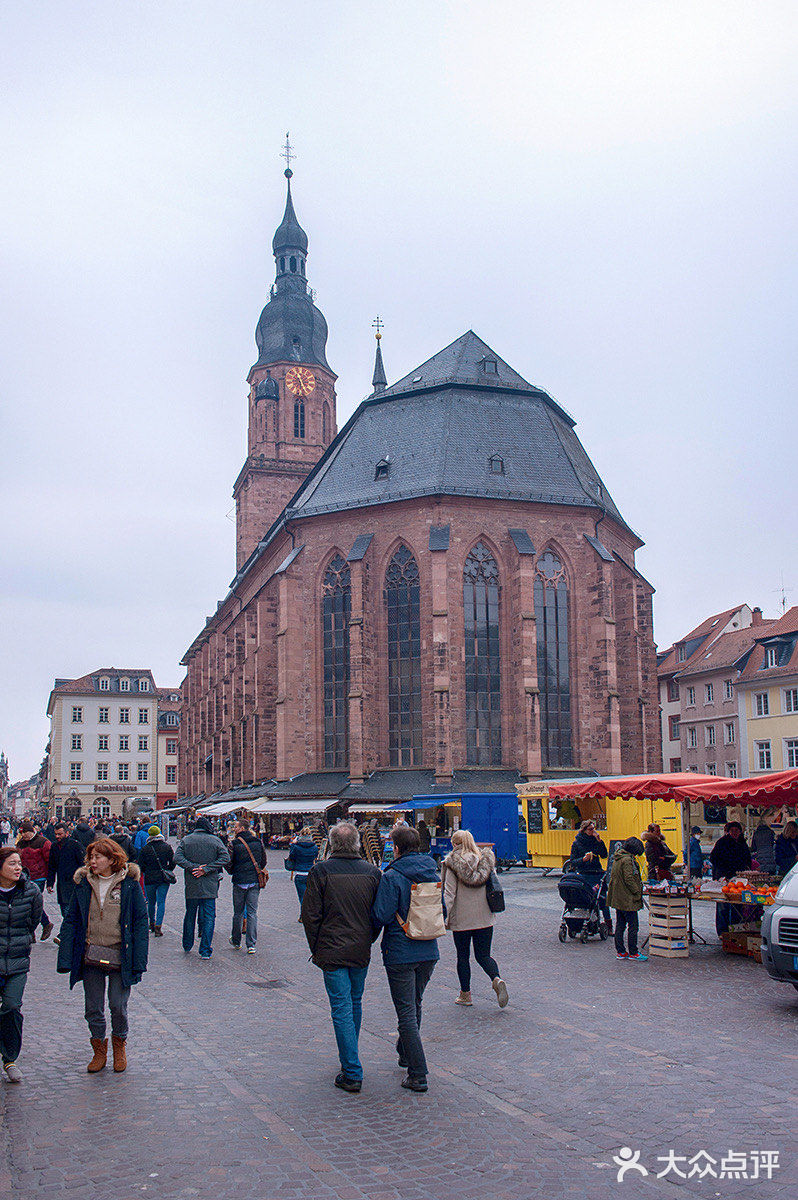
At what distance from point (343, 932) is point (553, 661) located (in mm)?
35396

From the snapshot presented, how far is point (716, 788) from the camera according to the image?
1427 cm

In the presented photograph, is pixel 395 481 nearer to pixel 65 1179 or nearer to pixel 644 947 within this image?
pixel 644 947

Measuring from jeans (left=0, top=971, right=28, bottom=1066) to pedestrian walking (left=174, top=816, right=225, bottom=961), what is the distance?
554 cm

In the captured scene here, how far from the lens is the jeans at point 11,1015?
7.33m

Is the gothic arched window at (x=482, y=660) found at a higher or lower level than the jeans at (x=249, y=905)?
higher

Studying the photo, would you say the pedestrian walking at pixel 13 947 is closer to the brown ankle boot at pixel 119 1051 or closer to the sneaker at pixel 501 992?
the brown ankle boot at pixel 119 1051

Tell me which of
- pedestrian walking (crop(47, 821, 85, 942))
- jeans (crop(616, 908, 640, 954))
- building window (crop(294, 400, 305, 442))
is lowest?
jeans (crop(616, 908, 640, 954))

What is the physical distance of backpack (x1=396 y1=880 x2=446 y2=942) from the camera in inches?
285

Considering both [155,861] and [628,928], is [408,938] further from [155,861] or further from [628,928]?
[155,861]

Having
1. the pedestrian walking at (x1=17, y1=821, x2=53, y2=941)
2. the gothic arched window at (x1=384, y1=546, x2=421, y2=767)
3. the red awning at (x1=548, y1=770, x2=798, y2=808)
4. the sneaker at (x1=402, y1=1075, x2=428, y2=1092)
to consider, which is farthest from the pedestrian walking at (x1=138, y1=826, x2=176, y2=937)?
the gothic arched window at (x1=384, y1=546, x2=421, y2=767)

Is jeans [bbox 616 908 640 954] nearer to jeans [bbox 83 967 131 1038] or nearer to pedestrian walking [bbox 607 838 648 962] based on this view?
pedestrian walking [bbox 607 838 648 962]

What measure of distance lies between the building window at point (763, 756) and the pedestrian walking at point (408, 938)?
43.6 m
